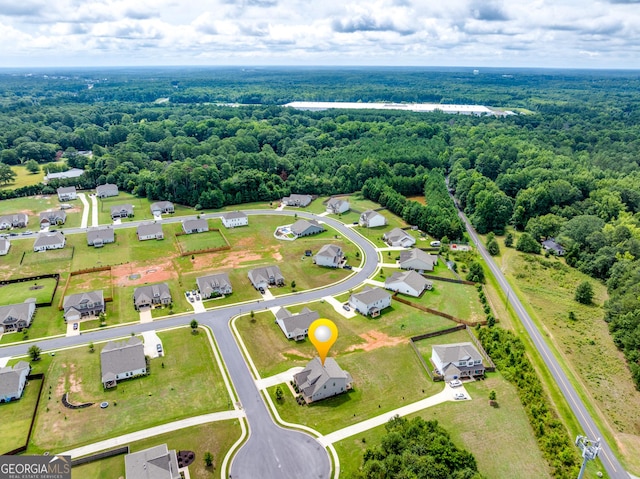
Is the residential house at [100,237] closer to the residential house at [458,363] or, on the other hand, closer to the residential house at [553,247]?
the residential house at [458,363]

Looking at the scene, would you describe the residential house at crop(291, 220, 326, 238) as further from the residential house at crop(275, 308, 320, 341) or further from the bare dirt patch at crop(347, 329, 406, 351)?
the bare dirt patch at crop(347, 329, 406, 351)

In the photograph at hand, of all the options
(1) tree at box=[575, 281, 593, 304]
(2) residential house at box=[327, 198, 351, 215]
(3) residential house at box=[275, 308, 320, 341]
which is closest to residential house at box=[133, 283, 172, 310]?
(3) residential house at box=[275, 308, 320, 341]

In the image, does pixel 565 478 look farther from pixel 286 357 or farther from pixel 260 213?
pixel 260 213

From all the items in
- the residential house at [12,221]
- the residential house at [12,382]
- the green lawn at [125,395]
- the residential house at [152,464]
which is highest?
the residential house at [152,464]

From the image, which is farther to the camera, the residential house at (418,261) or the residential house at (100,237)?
the residential house at (100,237)

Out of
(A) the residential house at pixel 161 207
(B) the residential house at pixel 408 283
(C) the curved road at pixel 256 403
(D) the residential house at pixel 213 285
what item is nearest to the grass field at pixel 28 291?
(C) the curved road at pixel 256 403

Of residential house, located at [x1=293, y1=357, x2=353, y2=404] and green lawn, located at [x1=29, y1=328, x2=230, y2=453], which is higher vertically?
residential house, located at [x1=293, y1=357, x2=353, y2=404]

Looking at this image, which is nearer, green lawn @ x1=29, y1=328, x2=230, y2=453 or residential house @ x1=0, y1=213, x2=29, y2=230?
green lawn @ x1=29, y1=328, x2=230, y2=453

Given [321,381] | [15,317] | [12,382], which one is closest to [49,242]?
[15,317]
